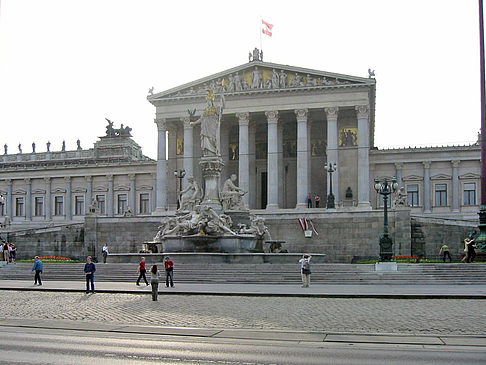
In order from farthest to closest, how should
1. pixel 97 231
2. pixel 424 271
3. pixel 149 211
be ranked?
pixel 149 211
pixel 97 231
pixel 424 271

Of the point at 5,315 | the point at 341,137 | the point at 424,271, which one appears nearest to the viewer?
the point at 5,315

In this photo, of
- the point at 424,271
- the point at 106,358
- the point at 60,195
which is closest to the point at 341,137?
the point at 60,195

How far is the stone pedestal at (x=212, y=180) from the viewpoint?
41.0 meters

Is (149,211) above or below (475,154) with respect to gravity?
below

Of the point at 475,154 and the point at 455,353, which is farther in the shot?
the point at 475,154

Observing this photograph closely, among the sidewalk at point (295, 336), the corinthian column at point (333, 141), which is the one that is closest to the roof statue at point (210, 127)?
the sidewalk at point (295, 336)

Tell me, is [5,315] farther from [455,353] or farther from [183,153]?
[183,153]

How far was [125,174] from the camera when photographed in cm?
9450

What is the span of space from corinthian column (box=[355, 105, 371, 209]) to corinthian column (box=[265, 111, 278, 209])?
941 centimetres

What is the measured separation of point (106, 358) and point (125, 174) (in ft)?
272

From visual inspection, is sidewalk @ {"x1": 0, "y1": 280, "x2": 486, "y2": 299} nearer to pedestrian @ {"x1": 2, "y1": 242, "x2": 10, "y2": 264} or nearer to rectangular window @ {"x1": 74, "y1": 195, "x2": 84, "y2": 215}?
pedestrian @ {"x1": 2, "y1": 242, "x2": 10, "y2": 264}

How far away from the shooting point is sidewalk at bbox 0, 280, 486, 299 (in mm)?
25219

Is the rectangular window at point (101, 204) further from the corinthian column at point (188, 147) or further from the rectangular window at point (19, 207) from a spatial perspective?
the corinthian column at point (188, 147)

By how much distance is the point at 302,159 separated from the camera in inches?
3022
